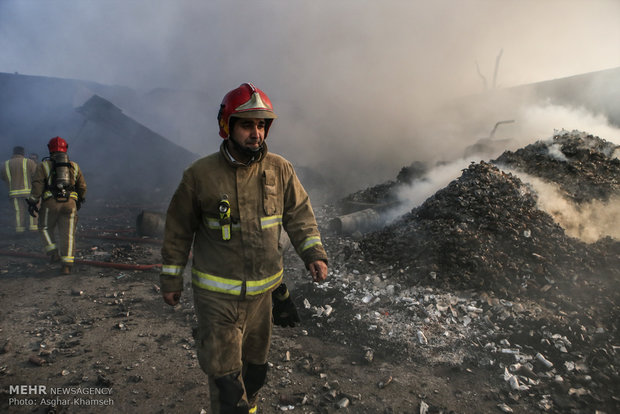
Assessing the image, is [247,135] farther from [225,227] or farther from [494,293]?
[494,293]

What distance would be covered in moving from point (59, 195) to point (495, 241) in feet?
21.0

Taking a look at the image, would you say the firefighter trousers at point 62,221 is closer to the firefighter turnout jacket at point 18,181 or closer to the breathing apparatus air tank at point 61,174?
the breathing apparatus air tank at point 61,174

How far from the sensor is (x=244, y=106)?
178cm

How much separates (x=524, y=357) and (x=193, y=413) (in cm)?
295

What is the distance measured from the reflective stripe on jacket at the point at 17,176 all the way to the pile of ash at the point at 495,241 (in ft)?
21.5

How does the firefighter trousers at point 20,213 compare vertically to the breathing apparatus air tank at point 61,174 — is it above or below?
below

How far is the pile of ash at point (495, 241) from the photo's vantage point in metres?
4.44

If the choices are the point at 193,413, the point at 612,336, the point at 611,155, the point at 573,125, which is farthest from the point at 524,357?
the point at 573,125

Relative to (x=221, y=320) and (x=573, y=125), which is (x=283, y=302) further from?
(x=573, y=125)

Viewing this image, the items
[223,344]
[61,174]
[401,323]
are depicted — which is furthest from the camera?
[61,174]

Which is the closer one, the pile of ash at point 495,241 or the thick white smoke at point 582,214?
the pile of ash at point 495,241

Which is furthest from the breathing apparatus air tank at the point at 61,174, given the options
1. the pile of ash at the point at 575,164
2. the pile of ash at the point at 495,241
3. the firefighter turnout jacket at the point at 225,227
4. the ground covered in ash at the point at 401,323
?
the pile of ash at the point at 575,164

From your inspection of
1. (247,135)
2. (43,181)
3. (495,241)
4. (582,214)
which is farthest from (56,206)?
(582,214)

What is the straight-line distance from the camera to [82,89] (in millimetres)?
13711
